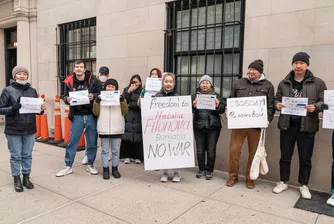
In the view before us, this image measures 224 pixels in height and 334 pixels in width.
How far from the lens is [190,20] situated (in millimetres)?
5895

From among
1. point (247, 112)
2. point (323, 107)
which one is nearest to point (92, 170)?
point (247, 112)

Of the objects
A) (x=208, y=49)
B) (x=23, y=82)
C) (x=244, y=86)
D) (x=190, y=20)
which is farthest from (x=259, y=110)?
(x=23, y=82)

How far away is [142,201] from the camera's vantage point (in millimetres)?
3832

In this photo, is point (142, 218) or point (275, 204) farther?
point (275, 204)

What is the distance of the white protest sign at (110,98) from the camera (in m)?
4.49

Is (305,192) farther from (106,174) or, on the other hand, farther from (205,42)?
(205,42)

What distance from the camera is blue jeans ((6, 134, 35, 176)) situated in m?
4.13

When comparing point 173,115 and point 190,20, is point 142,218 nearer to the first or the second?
point 173,115

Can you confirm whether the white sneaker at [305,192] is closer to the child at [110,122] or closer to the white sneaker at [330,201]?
the white sneaker at [330,201]

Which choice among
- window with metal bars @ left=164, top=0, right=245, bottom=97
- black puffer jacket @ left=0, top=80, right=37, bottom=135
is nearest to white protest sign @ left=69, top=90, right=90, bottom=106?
black puffer jacket @ left=0, top=80, right=37, bottom=135

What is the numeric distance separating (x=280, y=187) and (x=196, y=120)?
1580mm

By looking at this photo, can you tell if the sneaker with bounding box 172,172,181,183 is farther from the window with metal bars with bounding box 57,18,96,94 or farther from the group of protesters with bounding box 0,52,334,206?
the window with metal bars with bounding box 57,18,96,94

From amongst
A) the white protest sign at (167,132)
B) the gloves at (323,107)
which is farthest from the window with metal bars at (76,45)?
the gloves at (323,107)

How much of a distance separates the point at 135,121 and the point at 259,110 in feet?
7.08
